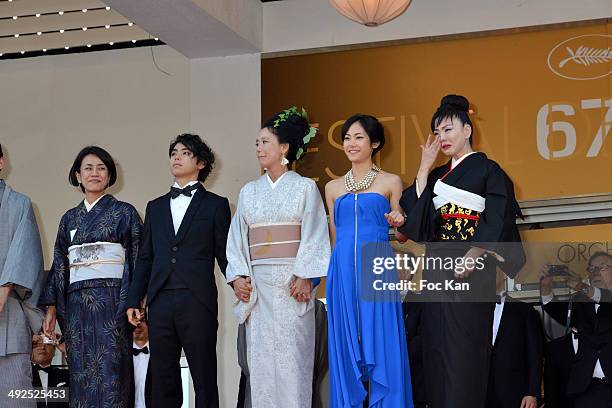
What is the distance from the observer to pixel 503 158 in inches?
258

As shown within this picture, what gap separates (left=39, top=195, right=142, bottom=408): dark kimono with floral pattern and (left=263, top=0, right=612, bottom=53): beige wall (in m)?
2.07

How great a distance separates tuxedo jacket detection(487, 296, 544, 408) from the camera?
5488 mm

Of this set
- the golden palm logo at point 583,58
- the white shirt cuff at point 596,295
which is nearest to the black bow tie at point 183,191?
the white shirt cuff at point 596,295

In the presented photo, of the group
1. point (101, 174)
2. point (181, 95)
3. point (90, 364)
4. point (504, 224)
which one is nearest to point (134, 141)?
point (181, 95)

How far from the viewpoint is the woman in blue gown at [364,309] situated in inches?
194

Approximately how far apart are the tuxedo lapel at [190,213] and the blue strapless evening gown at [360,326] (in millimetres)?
770

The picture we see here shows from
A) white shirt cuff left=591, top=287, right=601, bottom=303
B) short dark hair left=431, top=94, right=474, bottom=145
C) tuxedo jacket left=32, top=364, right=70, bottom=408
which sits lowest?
tuxedo jacket left=32, top=364, right=70, bottom=408

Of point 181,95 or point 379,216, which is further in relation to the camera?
point 181,95

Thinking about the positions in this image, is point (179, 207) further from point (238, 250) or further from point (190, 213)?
point (238, 250)

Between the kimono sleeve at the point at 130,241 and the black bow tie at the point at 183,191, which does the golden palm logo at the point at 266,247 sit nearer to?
the black bow tie at the point at 183,191

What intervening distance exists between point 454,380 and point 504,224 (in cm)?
69

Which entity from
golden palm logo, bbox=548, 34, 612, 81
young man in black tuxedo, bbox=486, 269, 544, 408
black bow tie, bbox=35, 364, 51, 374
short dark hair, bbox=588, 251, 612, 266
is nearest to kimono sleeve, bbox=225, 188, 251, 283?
young man in black tuxedo, bbox=486, 269, 544, 408

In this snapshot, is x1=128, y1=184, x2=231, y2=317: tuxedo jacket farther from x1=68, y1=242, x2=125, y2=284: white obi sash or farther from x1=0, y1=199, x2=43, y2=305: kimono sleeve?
x1=0, y1=199, x2=43, y2=305: kimono sleeve

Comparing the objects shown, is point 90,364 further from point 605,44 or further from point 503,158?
point 605,44
